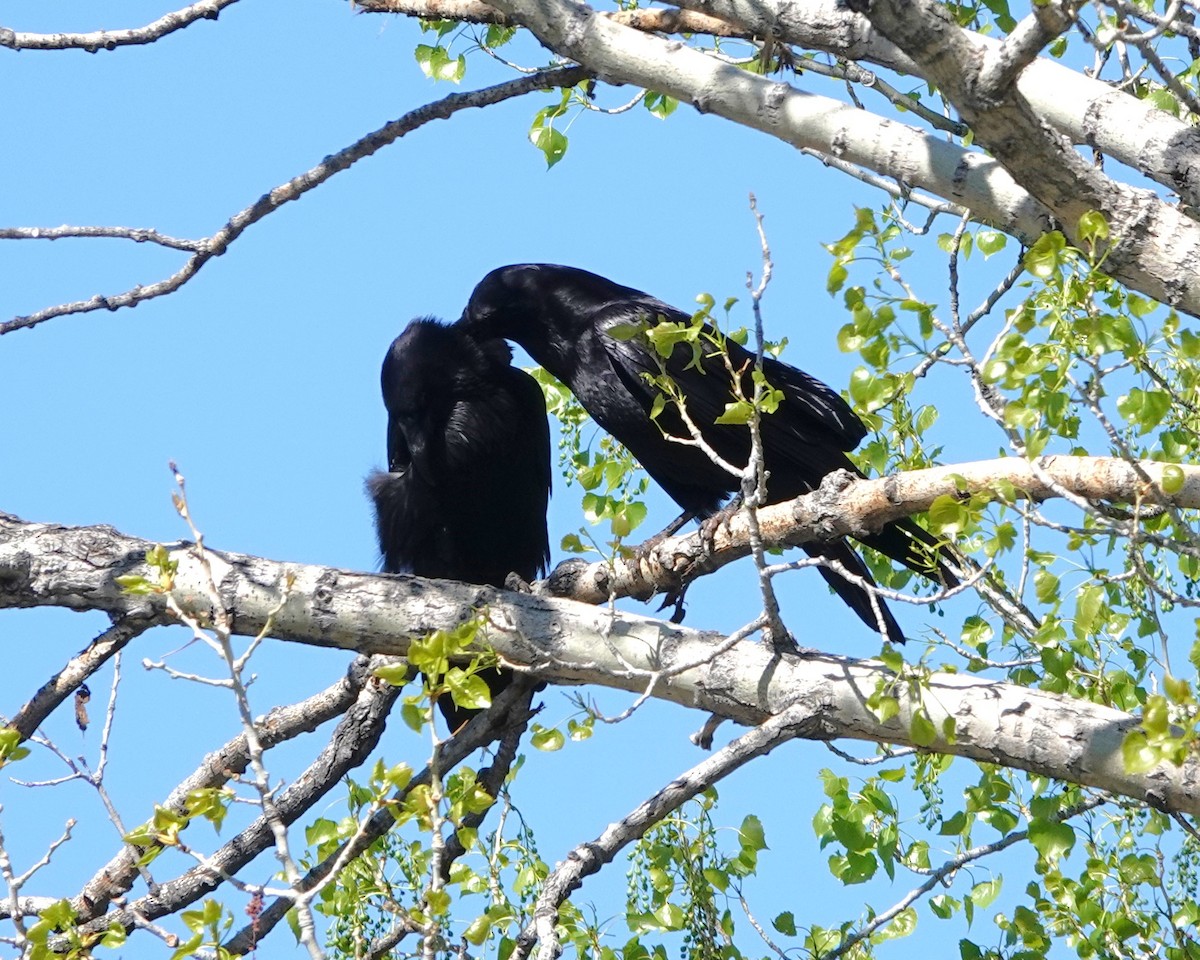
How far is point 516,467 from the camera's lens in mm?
5117

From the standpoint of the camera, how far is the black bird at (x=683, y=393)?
14.0ft

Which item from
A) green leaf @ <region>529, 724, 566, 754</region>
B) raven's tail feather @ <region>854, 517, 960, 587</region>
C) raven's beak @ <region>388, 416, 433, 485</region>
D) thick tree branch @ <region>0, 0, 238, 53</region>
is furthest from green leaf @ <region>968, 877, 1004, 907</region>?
thick tree branch @ <region>0, 0, 238, 53</region>

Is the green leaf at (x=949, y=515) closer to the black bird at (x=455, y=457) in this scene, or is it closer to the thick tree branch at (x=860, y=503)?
the thick tree branch at (x=860, y=503)

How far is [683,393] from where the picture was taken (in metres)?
4.33

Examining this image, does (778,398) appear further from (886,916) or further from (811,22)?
(886,916)

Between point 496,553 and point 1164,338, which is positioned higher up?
point 496,553

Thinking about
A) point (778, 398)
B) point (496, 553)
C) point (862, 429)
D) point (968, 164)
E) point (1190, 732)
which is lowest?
point (1190, 732)

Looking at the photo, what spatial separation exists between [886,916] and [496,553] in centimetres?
214

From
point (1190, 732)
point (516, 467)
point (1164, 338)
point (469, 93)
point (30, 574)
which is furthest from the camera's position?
point (516, 467)

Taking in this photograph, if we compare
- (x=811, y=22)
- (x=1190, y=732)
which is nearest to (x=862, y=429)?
(x=811, y=22)

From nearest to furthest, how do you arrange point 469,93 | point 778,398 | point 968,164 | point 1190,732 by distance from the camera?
1. point 1190,732
2. point 778,398
3. point 968,164
4. point 469,93

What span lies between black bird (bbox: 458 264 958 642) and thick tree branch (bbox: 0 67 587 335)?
2.49 ft

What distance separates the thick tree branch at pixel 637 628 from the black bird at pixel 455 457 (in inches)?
56.8

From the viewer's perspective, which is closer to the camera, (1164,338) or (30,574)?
(1164,338)
